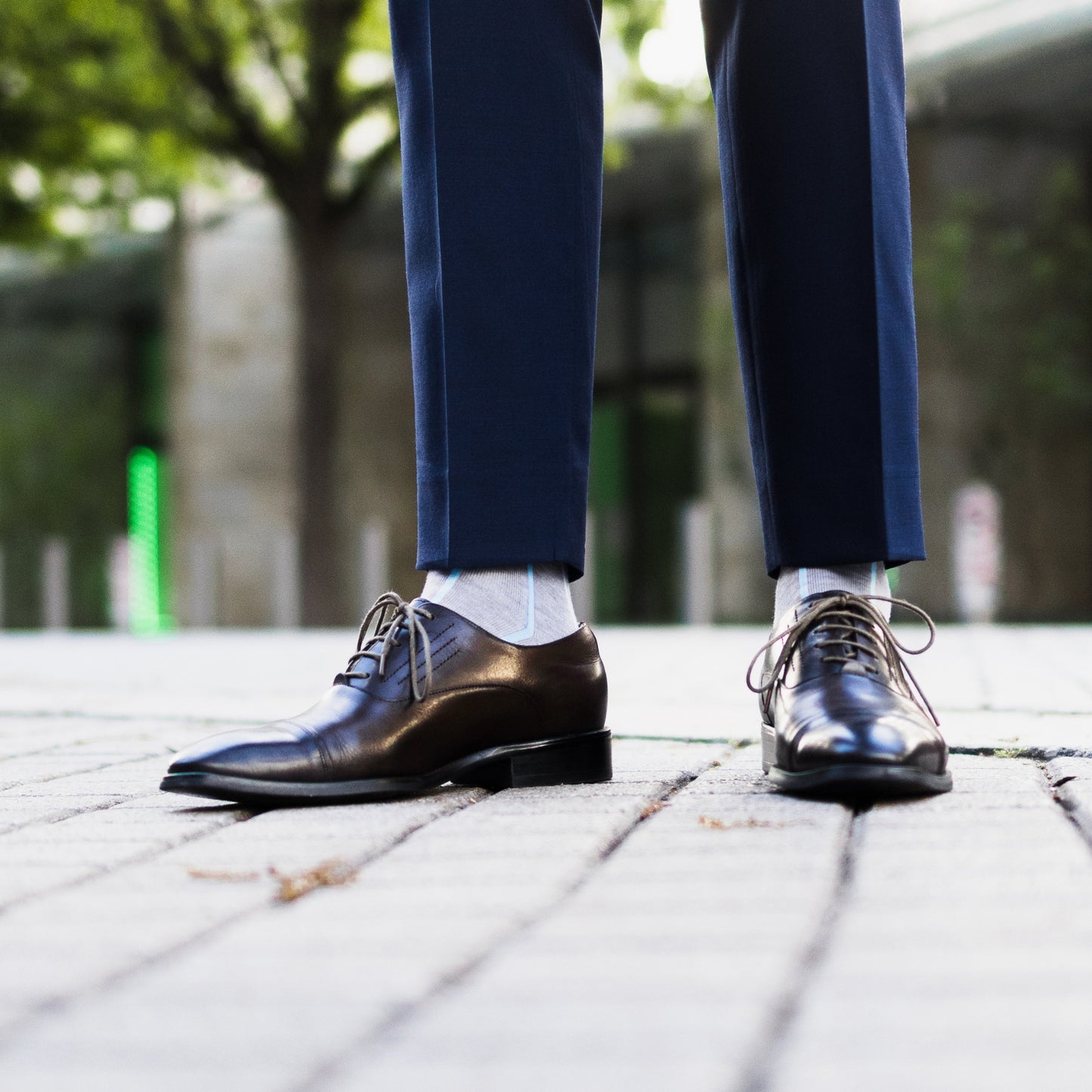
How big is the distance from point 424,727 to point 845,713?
0.45 meters

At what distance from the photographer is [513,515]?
1757mm

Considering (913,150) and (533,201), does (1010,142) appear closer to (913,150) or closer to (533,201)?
(913,150)

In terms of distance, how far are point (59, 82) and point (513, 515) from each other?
11.5 metres

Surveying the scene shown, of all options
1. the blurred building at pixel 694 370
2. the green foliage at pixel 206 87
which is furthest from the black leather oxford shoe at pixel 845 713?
the green foliage at pixel 206 87

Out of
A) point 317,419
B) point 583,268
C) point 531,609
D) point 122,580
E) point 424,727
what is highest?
point 317,419

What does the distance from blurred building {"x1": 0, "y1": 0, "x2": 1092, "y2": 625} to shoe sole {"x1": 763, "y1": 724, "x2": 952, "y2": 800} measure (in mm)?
8274

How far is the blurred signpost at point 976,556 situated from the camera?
422 inches

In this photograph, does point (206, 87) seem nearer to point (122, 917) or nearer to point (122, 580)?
point (122, 580)

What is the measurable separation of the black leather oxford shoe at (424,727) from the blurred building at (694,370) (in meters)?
8.08

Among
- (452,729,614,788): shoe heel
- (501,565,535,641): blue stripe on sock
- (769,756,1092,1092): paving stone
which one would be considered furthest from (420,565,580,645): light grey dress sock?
(769,756,1092,1092): paving stone

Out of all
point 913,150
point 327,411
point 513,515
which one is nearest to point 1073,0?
point 913,150

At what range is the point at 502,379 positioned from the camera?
177 centimetres

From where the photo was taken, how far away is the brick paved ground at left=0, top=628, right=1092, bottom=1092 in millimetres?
776

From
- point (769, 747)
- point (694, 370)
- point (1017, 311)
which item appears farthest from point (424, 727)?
point (694, 370)
